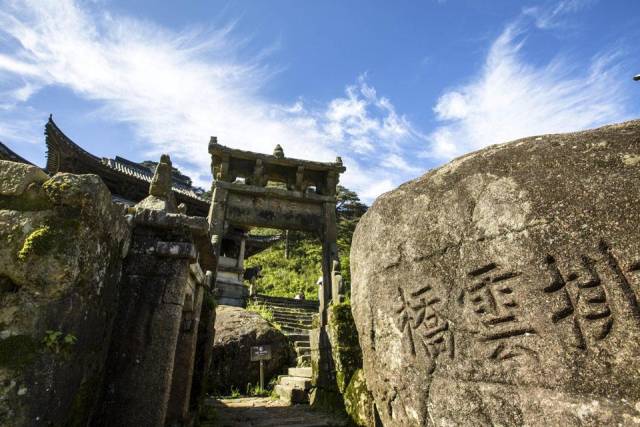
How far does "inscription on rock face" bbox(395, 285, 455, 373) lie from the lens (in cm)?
212

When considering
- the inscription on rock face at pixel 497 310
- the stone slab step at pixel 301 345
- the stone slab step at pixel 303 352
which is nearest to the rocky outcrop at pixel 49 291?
the inscription on rock face at pixel 497 310

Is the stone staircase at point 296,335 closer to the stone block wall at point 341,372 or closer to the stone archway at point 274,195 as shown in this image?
the stone block wall at point 341,372

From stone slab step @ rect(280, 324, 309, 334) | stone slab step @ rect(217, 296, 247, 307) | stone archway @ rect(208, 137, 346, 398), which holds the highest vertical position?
stone archway @ rect(208, 137, 346, 398)

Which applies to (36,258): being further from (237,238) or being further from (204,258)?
(237,238)

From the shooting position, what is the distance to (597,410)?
1515 millimetres

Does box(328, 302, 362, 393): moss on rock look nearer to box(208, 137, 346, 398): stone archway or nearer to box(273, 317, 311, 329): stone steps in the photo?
box(208, 137, 346, 398): stone archway

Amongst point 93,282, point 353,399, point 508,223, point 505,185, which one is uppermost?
point 505,185

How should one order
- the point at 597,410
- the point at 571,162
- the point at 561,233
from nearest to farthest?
the point at 597,410
the point at 561,233
the point at 571,162

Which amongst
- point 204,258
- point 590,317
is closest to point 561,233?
point 590,317

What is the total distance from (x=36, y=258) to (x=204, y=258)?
2.55 m

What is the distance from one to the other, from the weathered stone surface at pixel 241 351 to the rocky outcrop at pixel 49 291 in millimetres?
6169

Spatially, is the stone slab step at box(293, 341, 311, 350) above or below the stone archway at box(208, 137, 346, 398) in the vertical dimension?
below

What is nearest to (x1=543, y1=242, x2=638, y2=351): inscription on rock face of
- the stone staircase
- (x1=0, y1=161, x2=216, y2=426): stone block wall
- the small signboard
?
(x1=0, y1=161, x2=216, y2=426): stone block wall

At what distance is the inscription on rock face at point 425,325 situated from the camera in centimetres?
212
